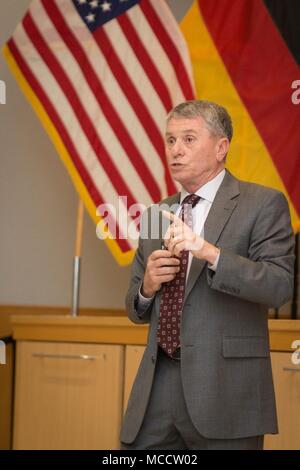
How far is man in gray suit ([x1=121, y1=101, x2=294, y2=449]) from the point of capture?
1.82 m

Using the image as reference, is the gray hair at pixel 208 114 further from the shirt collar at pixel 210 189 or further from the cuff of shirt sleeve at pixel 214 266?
the cuff of shirt sleeve at pixel 214 266

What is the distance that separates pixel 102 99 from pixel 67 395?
1178 mm

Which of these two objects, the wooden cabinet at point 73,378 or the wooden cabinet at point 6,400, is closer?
the wooden cabinet at point 73,378

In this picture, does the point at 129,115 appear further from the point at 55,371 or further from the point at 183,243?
the point at 183,243

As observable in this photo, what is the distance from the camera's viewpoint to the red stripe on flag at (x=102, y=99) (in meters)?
3.05

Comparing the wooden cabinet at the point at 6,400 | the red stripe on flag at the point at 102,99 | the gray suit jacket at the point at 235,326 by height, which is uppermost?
the red stripe on flag at the point at 102,99

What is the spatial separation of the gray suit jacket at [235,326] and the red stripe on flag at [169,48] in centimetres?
114

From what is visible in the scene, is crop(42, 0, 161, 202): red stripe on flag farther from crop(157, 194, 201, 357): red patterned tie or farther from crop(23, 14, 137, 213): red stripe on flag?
crop(157, 194, 201, 357): red patterned tie

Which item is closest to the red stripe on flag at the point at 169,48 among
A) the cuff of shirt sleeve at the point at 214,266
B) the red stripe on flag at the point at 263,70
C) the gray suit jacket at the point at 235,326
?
the red stripe on flag at the point at 263,70

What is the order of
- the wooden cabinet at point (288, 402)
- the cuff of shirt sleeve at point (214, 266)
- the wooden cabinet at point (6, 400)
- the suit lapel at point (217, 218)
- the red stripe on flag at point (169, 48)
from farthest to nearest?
the wooden cabinet at point (6, 400) → the red stripe on flag at point (169, 48) → the wooden cabinet at point (288, 402) → the suit lapel at point (217, 218) → the cuff of shirt sleeve at point (214, 266)

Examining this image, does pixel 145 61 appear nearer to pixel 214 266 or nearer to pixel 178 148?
pixel 178 148

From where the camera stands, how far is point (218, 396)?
1848 millimetres

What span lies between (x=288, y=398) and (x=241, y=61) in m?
1.26
